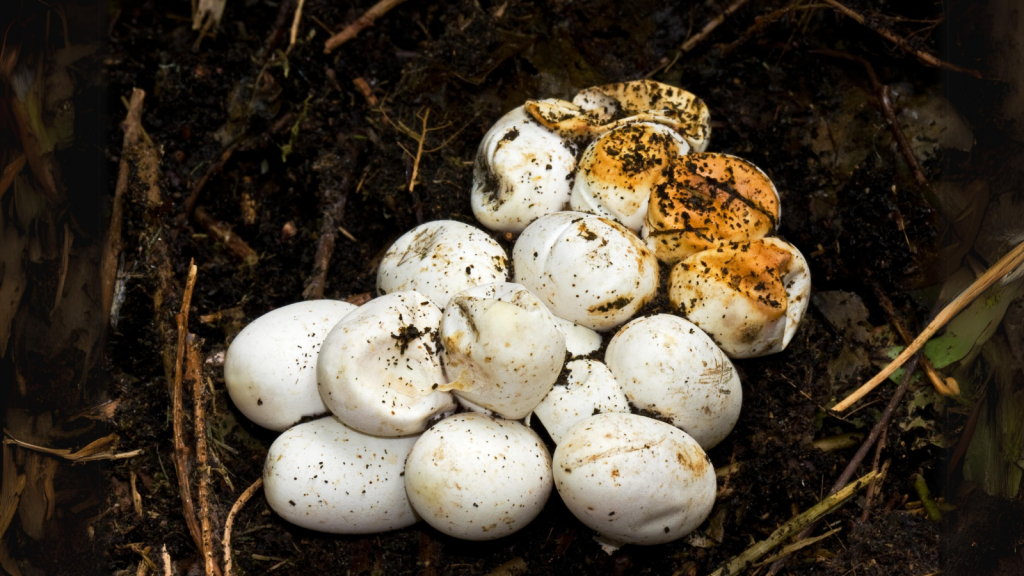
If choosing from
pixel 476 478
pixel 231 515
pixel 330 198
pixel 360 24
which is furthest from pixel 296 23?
pixel 476 478

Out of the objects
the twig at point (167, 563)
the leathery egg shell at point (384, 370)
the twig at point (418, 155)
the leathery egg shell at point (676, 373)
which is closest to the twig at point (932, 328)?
the leathery egg shell at point (676, 373)

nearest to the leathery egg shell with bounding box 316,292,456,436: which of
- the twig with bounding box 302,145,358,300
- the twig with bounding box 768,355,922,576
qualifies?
the twig with bounding box 302,145,358,300

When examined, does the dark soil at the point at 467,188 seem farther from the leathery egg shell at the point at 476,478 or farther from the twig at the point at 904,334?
the leathery egg shell at the point at 476,478

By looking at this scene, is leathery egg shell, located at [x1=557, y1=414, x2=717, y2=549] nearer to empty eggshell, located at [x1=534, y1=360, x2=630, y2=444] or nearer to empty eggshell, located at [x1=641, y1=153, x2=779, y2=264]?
empty eggshell, located at [x1=534, y1=360, x2=630, y2=444]

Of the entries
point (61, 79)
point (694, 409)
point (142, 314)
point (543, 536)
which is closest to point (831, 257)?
point (694, 409)

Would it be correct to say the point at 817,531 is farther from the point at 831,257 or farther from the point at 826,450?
the point at 831,257
